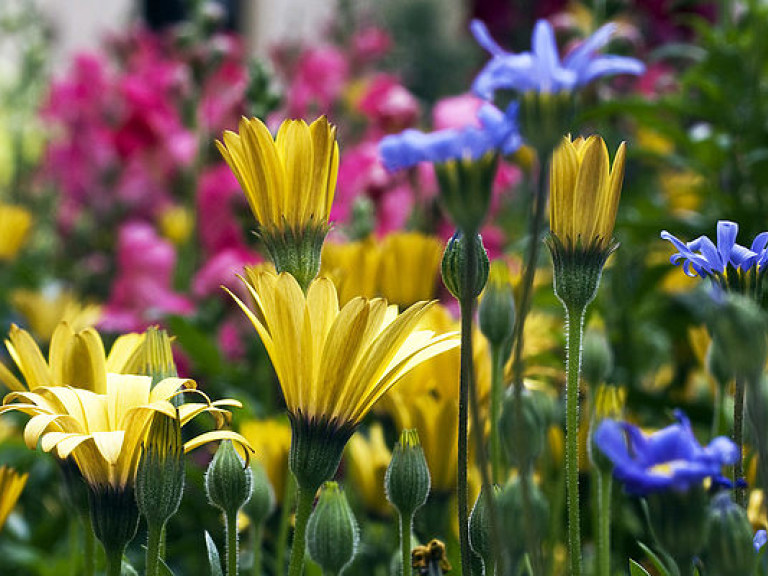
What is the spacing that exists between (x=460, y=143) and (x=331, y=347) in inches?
3.3

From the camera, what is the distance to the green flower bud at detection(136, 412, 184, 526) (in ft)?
1.19

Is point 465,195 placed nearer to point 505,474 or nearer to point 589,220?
point 589,220

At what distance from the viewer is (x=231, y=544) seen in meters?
0.39

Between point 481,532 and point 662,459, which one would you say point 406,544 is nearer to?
point 481,532

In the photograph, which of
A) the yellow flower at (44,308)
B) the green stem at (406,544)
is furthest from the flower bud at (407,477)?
the yellow flower at (44,308)

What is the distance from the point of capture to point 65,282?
1.48m

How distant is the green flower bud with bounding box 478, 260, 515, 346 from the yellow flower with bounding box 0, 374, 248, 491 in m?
0.14

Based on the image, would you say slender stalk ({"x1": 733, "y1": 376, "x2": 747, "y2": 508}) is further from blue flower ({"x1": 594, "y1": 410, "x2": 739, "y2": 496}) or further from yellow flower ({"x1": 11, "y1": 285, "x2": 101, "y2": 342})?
yellow flower ({"x1": 11, "y1": 285, "x2": 101, "y2": 342})

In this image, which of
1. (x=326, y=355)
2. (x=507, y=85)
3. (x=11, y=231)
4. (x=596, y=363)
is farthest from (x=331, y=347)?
(x=11, y=231)

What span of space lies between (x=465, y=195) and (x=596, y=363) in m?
0.25

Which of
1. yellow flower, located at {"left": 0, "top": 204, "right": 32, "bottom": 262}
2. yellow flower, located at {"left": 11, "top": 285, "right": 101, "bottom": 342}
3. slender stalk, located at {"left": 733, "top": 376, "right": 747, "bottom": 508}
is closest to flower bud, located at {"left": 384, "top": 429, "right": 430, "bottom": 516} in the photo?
slender stalk, located at {"left": 733, "top": 376, "right": 747, "bottom": 508}

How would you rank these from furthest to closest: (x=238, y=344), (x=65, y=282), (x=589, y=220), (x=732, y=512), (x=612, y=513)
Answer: (x=65, y=282) < (x=238, y=344) < (x=612, y=513) < (x=589, y=220) < (x=732, y=512)

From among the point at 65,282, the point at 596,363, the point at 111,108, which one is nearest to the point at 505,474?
the point at 596,363

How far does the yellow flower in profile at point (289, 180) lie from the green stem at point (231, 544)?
10cm
